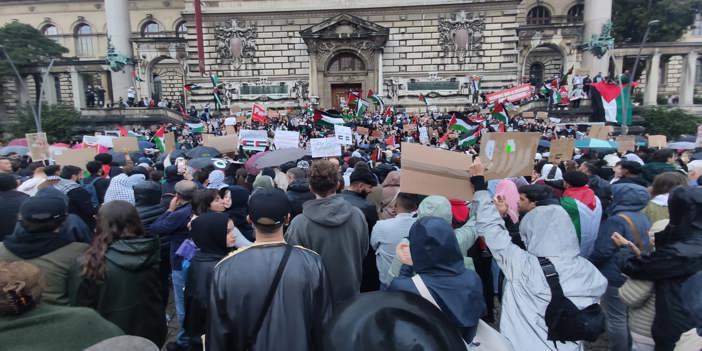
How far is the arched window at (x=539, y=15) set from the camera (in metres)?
39.2

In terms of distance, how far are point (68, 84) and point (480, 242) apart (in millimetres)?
47378

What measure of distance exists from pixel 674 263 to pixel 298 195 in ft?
11.2

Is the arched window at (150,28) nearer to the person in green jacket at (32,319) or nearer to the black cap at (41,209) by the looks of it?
the black cap at (41,209)

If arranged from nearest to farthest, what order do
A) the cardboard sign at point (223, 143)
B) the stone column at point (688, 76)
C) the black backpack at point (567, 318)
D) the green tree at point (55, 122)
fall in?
the black backpack at point (567, 318), the cardboard sign at point (223, 143), the green tree at point (55, 122), the stone column at point (688, 76)

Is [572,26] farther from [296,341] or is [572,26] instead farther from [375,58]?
[296,341]

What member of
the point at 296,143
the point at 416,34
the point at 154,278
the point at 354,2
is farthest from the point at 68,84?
the point at 154,278

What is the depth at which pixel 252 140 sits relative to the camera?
10008mm

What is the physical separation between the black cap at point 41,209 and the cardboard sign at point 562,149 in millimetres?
7463

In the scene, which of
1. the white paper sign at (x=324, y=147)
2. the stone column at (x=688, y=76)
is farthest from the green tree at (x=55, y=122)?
the stone column at (x=688, y=76)

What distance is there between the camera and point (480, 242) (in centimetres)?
468

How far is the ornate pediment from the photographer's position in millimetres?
28641

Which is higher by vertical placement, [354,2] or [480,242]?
[354,2]

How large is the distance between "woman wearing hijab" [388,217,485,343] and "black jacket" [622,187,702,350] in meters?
1.35

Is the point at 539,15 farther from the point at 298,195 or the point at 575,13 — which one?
the point at 298,195
